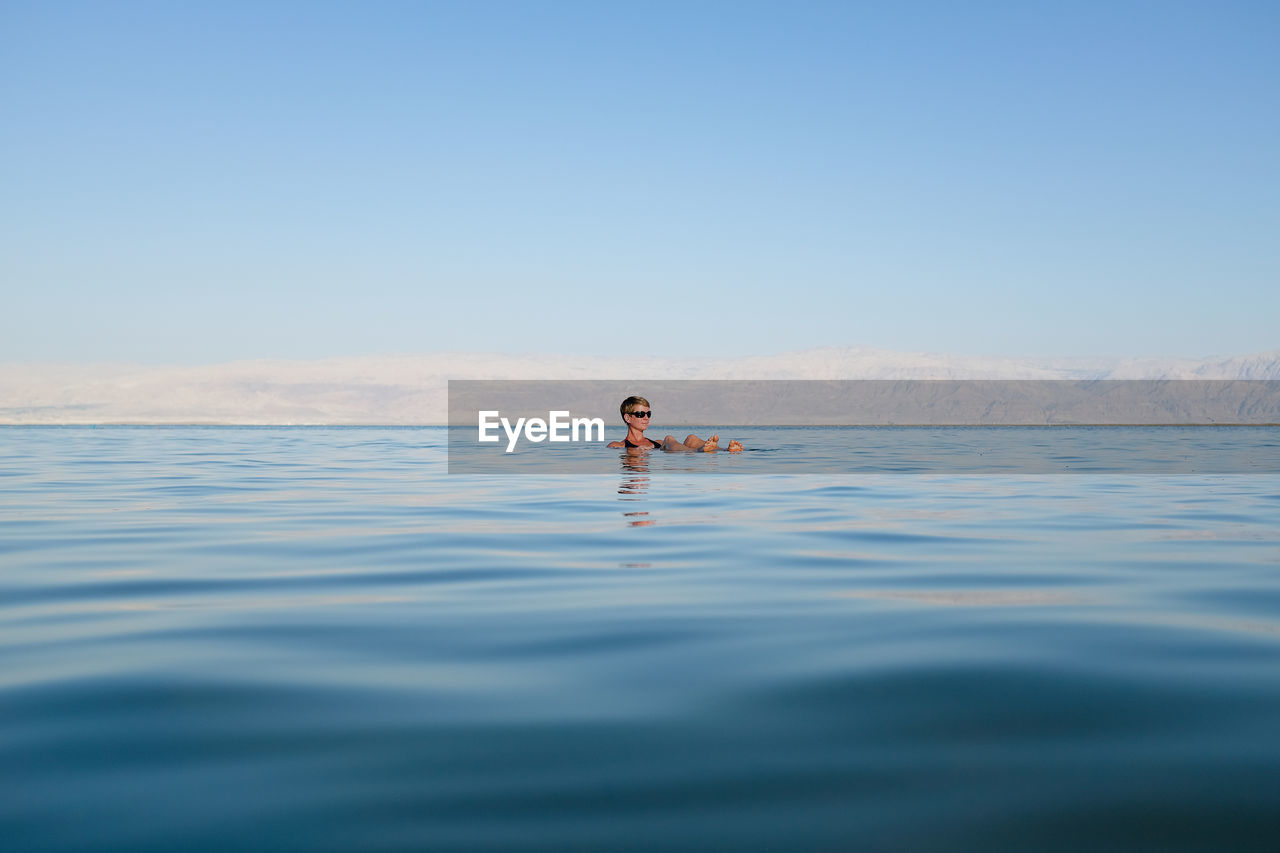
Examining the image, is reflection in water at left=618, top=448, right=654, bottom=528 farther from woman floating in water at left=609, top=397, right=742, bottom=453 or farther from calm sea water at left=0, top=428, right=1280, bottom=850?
calm sea water at left=0, top=428, right=1280, bottom=850

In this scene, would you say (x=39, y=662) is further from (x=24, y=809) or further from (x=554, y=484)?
(x=554, y=484)

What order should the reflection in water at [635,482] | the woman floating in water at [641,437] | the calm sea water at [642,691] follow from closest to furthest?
the calm sea water at [642,691]
the reflection in water at [635,482]
the woman floating in water at [641,437]

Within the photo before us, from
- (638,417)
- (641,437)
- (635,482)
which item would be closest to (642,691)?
(635,482)

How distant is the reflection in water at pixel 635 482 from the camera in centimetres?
1071

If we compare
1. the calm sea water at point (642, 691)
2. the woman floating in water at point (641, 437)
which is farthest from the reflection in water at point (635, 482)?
the calm sea water at point (642, 691)

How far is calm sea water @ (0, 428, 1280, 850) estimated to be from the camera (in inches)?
105

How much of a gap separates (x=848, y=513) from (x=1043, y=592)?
17.2ft

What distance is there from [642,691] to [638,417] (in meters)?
17.2

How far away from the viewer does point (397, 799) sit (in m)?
2.79

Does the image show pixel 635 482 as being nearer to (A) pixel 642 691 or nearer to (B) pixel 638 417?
(B) pixel 638 417

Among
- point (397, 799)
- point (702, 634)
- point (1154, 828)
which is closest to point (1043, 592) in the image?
point (702, 634)

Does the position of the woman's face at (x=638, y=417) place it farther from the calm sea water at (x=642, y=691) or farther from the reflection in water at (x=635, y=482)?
the calm sea water at (x=642, y=691)

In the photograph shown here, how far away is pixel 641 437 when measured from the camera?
2434 cm

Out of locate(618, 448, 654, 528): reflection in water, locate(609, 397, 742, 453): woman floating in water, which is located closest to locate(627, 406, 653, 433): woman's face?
locate(609, 397, 742, 453): woman floating in water
